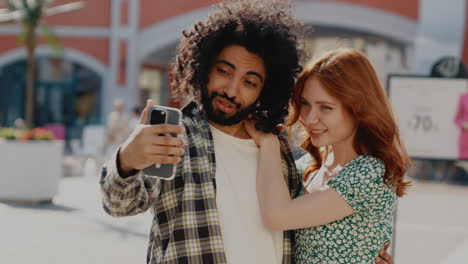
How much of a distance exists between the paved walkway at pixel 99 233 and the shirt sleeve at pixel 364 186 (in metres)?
3.76

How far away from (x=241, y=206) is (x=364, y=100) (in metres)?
0.57

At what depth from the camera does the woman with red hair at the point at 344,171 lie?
2.12 meters

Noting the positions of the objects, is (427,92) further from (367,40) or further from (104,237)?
(367,40)

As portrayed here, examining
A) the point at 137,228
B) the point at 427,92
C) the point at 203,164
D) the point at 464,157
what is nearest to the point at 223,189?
the point at 203,164

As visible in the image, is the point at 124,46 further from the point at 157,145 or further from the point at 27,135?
the point at 157,145

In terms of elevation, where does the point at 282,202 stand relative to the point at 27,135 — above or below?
above

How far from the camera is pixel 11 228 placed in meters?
6.98

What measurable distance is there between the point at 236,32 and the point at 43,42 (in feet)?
67.3

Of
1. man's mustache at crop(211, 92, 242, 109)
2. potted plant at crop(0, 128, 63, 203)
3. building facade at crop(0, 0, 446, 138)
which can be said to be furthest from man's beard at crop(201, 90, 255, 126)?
building facade at crop(0, 0, 446, 138)

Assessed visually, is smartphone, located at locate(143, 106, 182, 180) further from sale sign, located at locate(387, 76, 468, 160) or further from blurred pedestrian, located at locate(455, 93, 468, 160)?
blurred pedestrian, located at locate(455, 93, 468, 160)

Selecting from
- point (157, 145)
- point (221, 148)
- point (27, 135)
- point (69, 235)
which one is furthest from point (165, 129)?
point (27, 135)

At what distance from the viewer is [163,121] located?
1.59 meters

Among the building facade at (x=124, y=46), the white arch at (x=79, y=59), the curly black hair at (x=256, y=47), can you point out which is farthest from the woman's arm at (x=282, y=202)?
the white arch at (x=79, y=59)

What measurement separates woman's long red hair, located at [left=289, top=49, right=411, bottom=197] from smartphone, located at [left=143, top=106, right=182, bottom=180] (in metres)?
0.77
